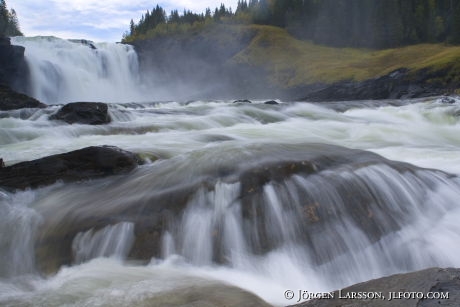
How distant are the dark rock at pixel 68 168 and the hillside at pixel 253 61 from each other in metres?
38.0

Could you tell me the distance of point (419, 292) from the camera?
8.91 feet

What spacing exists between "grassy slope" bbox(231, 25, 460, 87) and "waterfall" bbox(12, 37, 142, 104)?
1706cm

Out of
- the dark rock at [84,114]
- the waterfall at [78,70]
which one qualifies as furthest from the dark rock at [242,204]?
the waterfall at [78,70]

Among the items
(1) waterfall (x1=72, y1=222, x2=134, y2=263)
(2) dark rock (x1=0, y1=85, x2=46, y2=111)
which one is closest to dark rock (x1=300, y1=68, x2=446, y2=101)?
(2) dark rock (x1=0, y1=85, x2=46, y2=111)

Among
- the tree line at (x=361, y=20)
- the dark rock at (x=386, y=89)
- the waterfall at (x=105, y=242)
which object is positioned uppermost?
the tree line at (x=361, y=20)

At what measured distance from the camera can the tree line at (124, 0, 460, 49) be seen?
182 ft

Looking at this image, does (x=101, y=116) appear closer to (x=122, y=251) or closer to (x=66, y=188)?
(x=66, y=188)

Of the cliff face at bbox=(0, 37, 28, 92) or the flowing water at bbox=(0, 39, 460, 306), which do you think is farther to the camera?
the cliff face at bbox=(0, 37, 28, 92)

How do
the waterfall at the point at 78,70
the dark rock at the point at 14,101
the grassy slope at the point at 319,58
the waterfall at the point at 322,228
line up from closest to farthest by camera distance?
the waterfall at the point at 322,228 → the dark rock at the point at 14,101 → the waterfall at the point at 78,70 → the grassy slope at the point at 319,58

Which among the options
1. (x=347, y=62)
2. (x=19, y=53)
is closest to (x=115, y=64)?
(x=19, y=53)

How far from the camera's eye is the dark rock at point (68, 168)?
6125 mm

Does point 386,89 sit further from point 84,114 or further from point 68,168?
point 68,168

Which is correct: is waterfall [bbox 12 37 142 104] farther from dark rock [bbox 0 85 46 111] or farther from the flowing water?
the flowing water
